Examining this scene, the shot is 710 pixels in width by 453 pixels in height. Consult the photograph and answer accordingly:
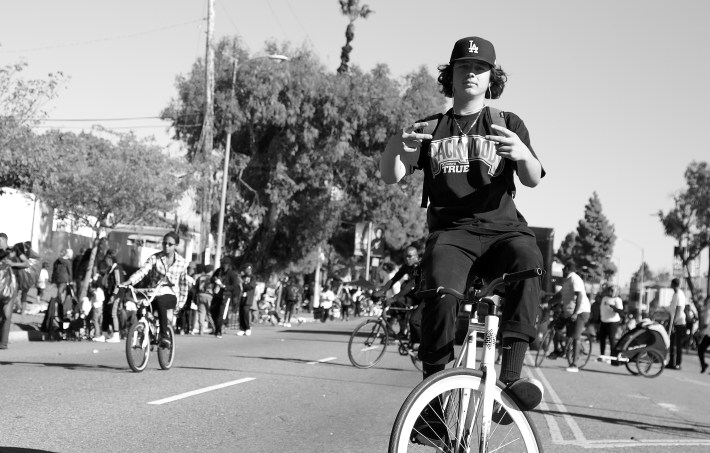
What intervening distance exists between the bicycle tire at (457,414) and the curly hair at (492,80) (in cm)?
148

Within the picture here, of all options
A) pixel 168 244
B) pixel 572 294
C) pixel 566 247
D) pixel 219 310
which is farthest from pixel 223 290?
pixel 566 247

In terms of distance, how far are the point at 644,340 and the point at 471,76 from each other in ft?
50.0

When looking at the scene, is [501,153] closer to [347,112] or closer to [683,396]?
[683,396]

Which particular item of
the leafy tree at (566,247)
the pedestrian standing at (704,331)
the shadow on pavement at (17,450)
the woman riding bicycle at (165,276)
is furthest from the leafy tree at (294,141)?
the leafy tree at (566,247)

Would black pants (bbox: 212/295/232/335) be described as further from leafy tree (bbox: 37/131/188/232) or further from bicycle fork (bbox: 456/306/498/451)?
bicycle fork (bbox: 456/306/498/451)

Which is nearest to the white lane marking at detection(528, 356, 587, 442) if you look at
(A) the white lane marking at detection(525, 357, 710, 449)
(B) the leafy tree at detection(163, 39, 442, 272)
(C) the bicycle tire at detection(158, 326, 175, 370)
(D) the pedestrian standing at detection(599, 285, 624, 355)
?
(A) the white lane marking at detection(525, 357, 710, 449)

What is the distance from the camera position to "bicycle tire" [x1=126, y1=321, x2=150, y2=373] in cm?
→ 1190

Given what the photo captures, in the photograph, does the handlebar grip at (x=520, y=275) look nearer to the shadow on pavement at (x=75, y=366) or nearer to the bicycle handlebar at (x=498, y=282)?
the bicycle handlebar at (x=498, y=282)

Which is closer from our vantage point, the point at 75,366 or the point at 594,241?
the point at 75,366

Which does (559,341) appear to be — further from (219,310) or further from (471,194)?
(471,194)

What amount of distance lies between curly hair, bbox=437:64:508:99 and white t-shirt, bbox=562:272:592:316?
13799 millimetres

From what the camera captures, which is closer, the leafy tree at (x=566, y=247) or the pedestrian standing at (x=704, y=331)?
the pedestrian standing at (x=704, y=331)

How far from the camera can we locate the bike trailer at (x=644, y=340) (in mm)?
18484

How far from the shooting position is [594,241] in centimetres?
13550
